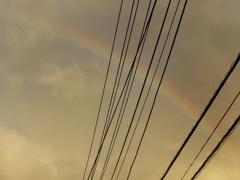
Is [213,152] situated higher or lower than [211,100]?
lower

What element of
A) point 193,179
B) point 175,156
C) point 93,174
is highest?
point 93,174

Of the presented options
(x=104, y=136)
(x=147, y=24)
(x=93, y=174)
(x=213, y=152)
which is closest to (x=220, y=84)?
(x=213, y=152)

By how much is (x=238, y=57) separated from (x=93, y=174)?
717 centimetres

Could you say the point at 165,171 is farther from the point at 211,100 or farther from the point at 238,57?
the point at 238,57

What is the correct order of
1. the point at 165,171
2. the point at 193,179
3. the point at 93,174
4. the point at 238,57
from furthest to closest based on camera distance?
the point at 93,174 < the point at 165,171 < the point at 193,179 < the point at 238,57

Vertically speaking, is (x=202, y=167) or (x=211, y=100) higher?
(x=211, y=100)

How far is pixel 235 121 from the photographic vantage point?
5.72m

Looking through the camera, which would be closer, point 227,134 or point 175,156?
point 227,134

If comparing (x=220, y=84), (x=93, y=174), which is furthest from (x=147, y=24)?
(x=93, y=174)

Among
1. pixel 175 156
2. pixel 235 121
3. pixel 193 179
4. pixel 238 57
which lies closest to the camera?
pixel 238 57

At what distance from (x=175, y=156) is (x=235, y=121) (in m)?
1.93

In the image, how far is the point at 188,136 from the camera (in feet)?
22.3

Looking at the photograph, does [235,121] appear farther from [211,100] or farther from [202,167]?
[202,167]

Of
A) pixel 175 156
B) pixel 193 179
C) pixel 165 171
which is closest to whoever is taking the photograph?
pixel 193 179
